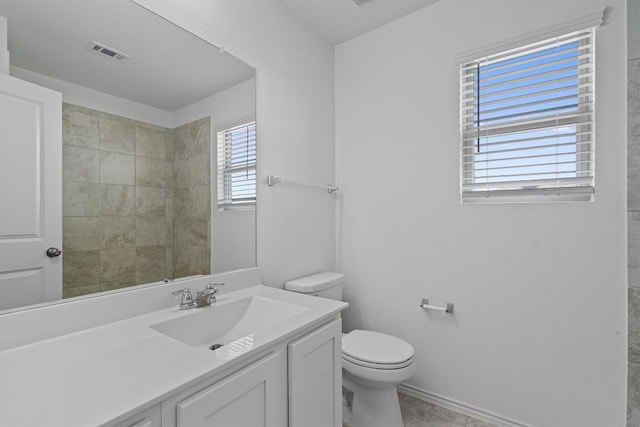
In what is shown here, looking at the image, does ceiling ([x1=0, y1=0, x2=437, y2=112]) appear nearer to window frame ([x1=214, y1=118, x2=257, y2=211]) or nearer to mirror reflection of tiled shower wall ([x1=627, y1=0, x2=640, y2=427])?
window frame ([x1=214, y1=118, x2=257, y2=211])

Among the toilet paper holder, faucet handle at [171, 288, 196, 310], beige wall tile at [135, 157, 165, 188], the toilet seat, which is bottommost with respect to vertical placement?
the toilet seat

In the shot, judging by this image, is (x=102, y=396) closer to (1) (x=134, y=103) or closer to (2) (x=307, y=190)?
(1) (x=134, y=103)

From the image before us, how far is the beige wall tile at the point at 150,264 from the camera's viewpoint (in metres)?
1.19

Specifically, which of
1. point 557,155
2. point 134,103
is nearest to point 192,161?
point 134,103

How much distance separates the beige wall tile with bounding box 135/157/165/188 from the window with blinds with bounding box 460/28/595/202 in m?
1.60

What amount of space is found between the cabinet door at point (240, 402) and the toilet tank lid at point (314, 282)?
2.58 ft

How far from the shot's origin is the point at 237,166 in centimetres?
157

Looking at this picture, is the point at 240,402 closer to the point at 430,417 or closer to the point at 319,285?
the point at 319,285

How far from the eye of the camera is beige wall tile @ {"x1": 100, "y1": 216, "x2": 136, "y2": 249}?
1.09m

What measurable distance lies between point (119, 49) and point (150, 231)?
27.6 inches

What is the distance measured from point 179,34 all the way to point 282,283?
4.45ft

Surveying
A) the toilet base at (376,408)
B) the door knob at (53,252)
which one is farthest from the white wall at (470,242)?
the door knob at (53,252)

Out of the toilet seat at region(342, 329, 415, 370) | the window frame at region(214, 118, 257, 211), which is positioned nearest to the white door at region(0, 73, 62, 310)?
the window frame at region(214, 118, 257, 211)

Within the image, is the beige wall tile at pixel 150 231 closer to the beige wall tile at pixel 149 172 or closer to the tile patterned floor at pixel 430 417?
the beige wall tile at pixel 149 172
